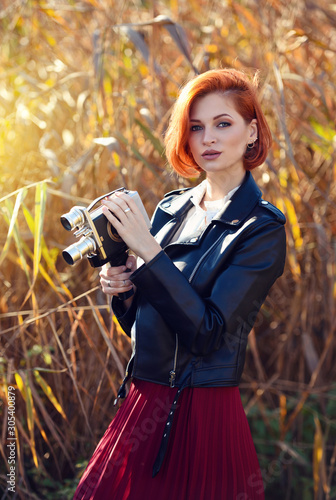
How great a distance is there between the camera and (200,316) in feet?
3.86

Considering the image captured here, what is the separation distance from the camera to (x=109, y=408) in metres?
2.22

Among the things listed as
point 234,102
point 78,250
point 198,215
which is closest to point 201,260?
point 198,215

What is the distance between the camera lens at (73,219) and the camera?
1193 millimetres

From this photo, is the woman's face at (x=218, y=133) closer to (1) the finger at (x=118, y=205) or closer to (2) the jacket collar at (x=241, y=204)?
(2) the jacket collar at (x=241, y=204)

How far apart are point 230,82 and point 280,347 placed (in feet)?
4.87

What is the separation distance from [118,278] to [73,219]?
0.78 ft

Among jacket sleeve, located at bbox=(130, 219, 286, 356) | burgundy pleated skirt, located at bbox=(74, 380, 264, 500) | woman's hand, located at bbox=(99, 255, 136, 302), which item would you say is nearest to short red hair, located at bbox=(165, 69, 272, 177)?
jacket sleeve, located at bbox=(130, 219, 286, 356)

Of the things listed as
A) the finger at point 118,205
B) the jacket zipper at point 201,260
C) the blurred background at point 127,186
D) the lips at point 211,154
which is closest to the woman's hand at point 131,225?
the finger at point 118,205

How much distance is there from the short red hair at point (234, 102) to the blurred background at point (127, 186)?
0.49 m

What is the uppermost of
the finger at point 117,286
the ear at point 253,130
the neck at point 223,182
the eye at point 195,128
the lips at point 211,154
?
the eye at point 195,128

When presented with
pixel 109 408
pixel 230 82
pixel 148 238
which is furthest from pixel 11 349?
pixel 230 82

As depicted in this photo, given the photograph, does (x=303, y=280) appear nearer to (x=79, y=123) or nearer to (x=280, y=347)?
(x=280, y=347)

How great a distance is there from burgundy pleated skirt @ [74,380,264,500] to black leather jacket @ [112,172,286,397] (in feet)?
0.21

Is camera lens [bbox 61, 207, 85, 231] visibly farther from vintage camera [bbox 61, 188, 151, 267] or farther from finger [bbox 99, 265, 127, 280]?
finger [bbox 99, 265, 127, 280]
